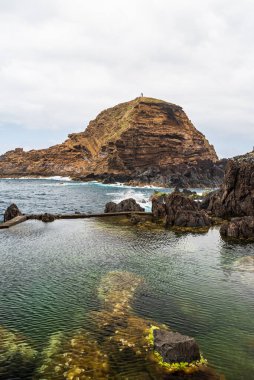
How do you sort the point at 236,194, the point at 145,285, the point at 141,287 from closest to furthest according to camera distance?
the point at 141,287 → the point at 145,285 → the point at 236,194

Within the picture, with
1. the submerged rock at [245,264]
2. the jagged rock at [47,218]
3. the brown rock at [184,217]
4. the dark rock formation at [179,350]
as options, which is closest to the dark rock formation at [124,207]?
the brown rock at [184,217]

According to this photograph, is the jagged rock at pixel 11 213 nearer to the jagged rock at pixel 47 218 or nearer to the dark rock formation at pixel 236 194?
the jagged rock at pixel 47 218

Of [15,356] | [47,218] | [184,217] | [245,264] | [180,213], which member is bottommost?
[15,356]

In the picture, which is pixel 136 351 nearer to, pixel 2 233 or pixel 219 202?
pixel 2 233

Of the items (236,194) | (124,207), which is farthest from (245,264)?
(124,207)

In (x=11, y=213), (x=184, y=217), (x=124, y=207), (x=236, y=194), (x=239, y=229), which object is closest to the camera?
(x=239, y=229)

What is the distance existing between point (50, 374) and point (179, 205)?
4850 centimetres

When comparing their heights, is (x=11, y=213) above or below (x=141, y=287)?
above

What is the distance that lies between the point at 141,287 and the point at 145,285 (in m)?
0.60

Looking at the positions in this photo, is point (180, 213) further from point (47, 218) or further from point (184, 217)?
point (47, 218)

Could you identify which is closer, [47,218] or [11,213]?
[47,218]

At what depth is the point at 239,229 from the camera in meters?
48.6

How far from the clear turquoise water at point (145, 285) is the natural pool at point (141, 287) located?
0.06m

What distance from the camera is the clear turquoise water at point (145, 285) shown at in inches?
778
